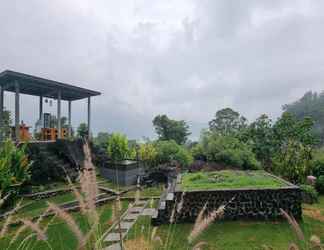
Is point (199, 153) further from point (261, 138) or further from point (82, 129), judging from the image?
point (82, 129)

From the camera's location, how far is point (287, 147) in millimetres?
10562

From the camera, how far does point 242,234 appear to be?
14.8 ft

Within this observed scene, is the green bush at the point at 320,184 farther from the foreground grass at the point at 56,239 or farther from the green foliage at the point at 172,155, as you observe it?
the foreground grass at the point at 56,239

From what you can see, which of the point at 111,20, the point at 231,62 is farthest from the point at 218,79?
the point at 111,20

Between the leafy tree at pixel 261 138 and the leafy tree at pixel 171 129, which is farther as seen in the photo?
the leafy tree at pixel 171 129

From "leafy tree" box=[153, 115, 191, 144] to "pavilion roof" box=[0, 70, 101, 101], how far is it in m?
8.08

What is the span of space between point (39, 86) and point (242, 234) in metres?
9.70

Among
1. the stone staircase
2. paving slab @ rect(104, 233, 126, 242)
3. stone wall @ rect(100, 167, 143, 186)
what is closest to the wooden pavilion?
the stone staircase

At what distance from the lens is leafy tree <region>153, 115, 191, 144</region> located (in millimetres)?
19500

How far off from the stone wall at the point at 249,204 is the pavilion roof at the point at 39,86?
292 inches

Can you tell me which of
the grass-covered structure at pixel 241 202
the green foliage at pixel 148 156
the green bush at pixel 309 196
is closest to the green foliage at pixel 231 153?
the green foliage at pixel 148 156

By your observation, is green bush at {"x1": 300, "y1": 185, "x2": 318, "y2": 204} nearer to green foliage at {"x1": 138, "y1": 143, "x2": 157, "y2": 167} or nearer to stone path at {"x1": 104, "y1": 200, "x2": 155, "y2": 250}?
stone path at {"x1": 104, "y1": 200, "x2": 155, "y2": 250}

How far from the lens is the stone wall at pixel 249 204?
532cm

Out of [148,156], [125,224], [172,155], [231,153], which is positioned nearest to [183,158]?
[172,155]
